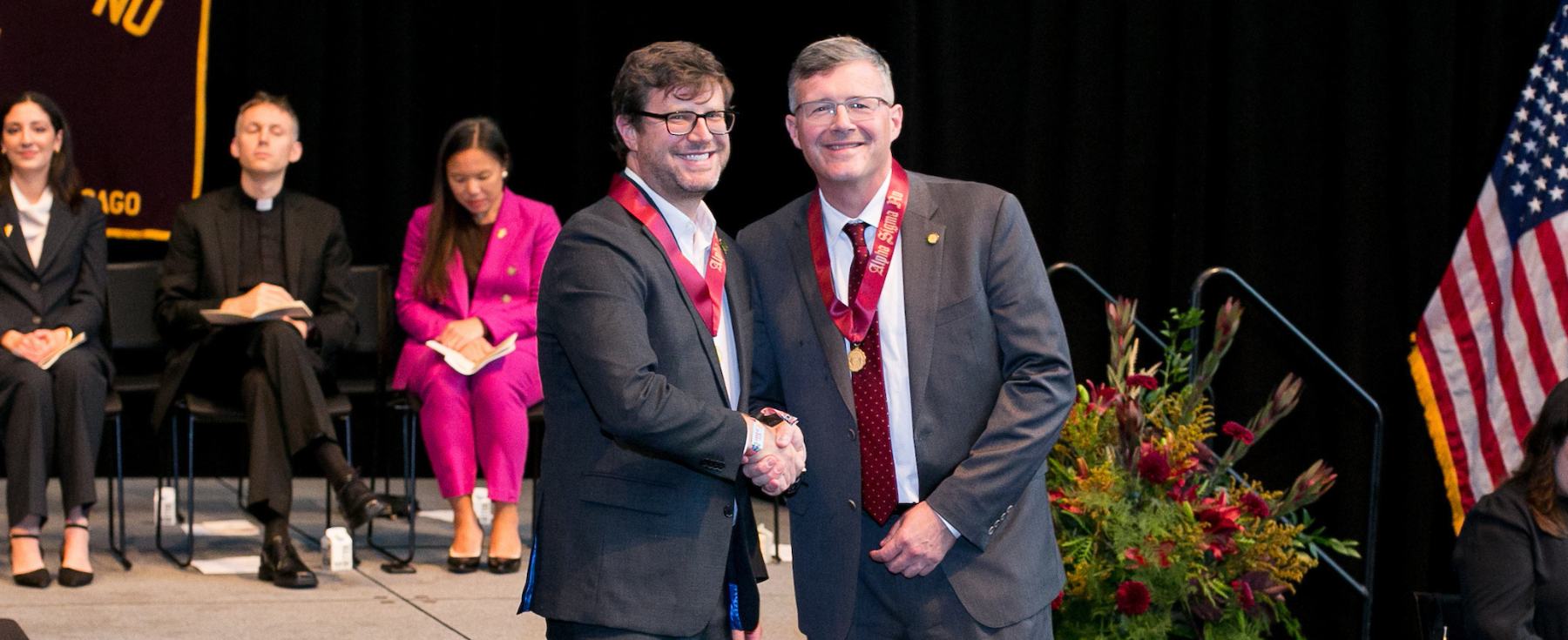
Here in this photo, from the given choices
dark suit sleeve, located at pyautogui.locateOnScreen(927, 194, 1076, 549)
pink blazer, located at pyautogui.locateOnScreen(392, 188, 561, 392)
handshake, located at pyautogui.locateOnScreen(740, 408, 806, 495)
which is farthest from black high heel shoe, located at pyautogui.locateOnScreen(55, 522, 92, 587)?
dark suit sleeve, located at pyautogui.locateOnScreen(927, 194, 1076, 549)

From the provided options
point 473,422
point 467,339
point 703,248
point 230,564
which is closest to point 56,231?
point 230,564

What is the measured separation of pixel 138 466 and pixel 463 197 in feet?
8.19

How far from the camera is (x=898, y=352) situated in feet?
7.22

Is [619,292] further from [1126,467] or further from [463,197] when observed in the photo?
[463,197]

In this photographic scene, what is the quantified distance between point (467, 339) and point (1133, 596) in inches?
96.6

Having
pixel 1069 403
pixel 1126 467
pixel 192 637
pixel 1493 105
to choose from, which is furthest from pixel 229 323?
pixel 1493 105

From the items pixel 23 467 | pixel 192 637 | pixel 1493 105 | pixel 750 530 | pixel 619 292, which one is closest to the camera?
pixel 619 292

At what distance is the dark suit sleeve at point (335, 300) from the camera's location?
187 inches

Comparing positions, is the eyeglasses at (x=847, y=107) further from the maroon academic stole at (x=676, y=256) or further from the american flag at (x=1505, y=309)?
the american flag at (x=1505, y=309)

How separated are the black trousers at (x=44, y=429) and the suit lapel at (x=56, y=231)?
349 mm

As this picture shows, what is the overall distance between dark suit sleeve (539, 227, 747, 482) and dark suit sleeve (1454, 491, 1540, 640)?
1.96 meters

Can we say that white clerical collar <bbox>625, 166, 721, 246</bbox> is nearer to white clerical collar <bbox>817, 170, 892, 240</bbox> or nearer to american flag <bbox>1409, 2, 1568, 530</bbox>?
white clerical collar <bbox>817, 170, 892, 240</bbox>

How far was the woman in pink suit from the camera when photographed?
4691mm

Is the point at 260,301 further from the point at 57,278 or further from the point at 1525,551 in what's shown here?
the point at 1525,551
